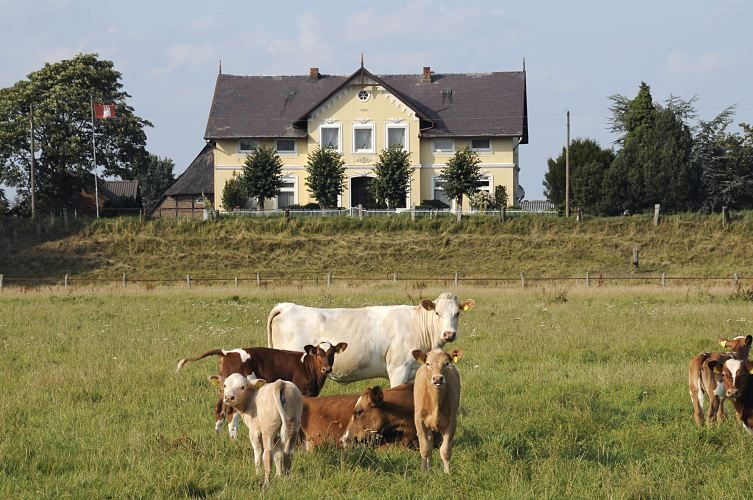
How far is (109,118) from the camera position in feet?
201

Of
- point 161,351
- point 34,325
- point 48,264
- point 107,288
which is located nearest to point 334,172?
point 48,264

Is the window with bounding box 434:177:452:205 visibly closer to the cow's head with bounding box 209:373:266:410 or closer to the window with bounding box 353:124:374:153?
the window with bounding box 353:124:374:153

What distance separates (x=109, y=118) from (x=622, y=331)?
47.9 metres

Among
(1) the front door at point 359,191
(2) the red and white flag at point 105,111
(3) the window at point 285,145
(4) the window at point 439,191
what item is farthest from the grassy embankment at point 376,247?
(3) the window at point 285,145

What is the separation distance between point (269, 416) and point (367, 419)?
1.72 metres

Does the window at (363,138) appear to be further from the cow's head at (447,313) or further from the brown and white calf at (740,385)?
the brown and white calf at (740,385)


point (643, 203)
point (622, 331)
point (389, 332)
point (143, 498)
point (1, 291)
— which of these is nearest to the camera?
point (143, 498)

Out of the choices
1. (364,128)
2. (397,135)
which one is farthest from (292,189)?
(397,135)

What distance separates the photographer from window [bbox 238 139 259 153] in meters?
63.6

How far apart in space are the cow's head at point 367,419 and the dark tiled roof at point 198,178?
207 ft

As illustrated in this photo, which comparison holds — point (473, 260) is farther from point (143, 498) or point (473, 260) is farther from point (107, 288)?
point (143, 498)

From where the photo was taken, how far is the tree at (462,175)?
57.9m

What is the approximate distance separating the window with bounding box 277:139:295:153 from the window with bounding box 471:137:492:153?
1170 centimetres

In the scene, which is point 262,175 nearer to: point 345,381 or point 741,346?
point 345,381
